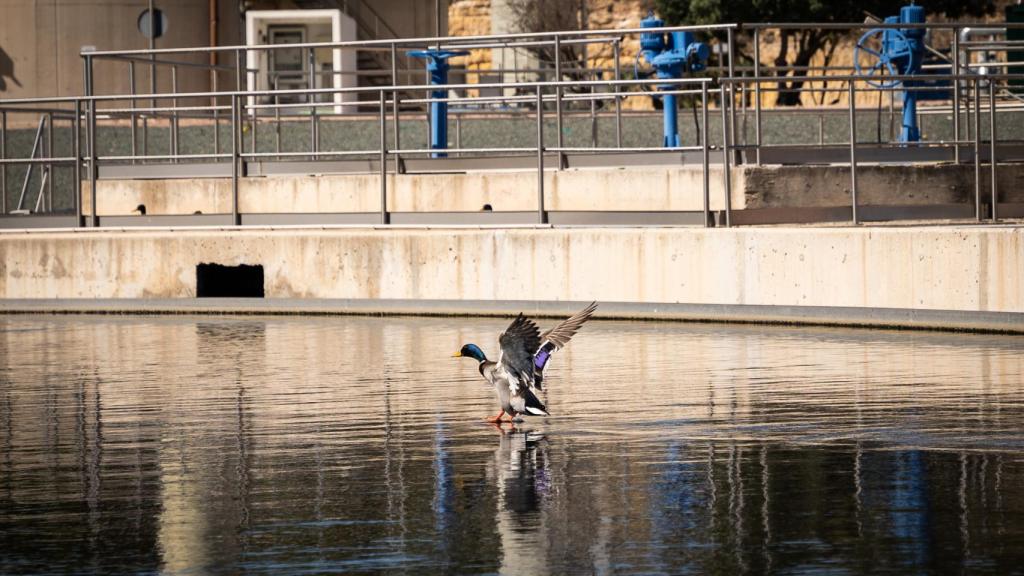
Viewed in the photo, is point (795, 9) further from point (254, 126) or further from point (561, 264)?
point (561, 264)

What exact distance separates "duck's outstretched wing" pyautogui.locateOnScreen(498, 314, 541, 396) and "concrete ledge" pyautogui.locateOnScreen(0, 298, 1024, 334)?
7.52 meters

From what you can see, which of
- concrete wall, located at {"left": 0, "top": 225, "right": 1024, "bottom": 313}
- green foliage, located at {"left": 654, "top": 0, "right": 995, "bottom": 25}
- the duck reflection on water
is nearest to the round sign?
green foliage, located at {"left": 654, "top": 0, "right": 995, "bottom": 25}

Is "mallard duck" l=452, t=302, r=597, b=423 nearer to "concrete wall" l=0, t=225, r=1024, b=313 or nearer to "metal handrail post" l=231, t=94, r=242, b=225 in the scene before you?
"concrete wall" l=0, t=225, r=1024, b=313

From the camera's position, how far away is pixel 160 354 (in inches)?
664

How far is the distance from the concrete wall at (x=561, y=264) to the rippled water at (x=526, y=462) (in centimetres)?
146

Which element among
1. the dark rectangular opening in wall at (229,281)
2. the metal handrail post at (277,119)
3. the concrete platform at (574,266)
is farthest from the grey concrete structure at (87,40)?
the concrete platform at (574,266)

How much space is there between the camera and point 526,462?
10.0 meters

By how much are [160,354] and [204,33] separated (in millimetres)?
29772

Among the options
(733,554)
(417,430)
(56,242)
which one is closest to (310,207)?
(56,242)

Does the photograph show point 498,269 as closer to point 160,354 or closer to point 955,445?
point 160,354

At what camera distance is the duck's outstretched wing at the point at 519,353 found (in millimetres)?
11039

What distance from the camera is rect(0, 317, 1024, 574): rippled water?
7.57 metres

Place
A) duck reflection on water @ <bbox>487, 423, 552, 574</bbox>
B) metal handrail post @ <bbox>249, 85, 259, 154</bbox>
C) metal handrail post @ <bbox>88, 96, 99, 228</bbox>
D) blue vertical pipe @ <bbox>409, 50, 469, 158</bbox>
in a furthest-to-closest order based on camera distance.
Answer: blue vertical pipe @ <bbox>409, 50, 469, 158</bbox>, metal handrail post @ <bbox>249, 85, 259, 154</bbox>, metal handrail post @ <bbox>88, 96, 99, 228</bbox>, duck reflection on water @ <bbox>487, 423, 552, 574</bbox>

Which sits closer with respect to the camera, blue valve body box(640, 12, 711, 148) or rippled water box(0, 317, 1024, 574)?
rippled water box(0, 317, 1024, 574)
